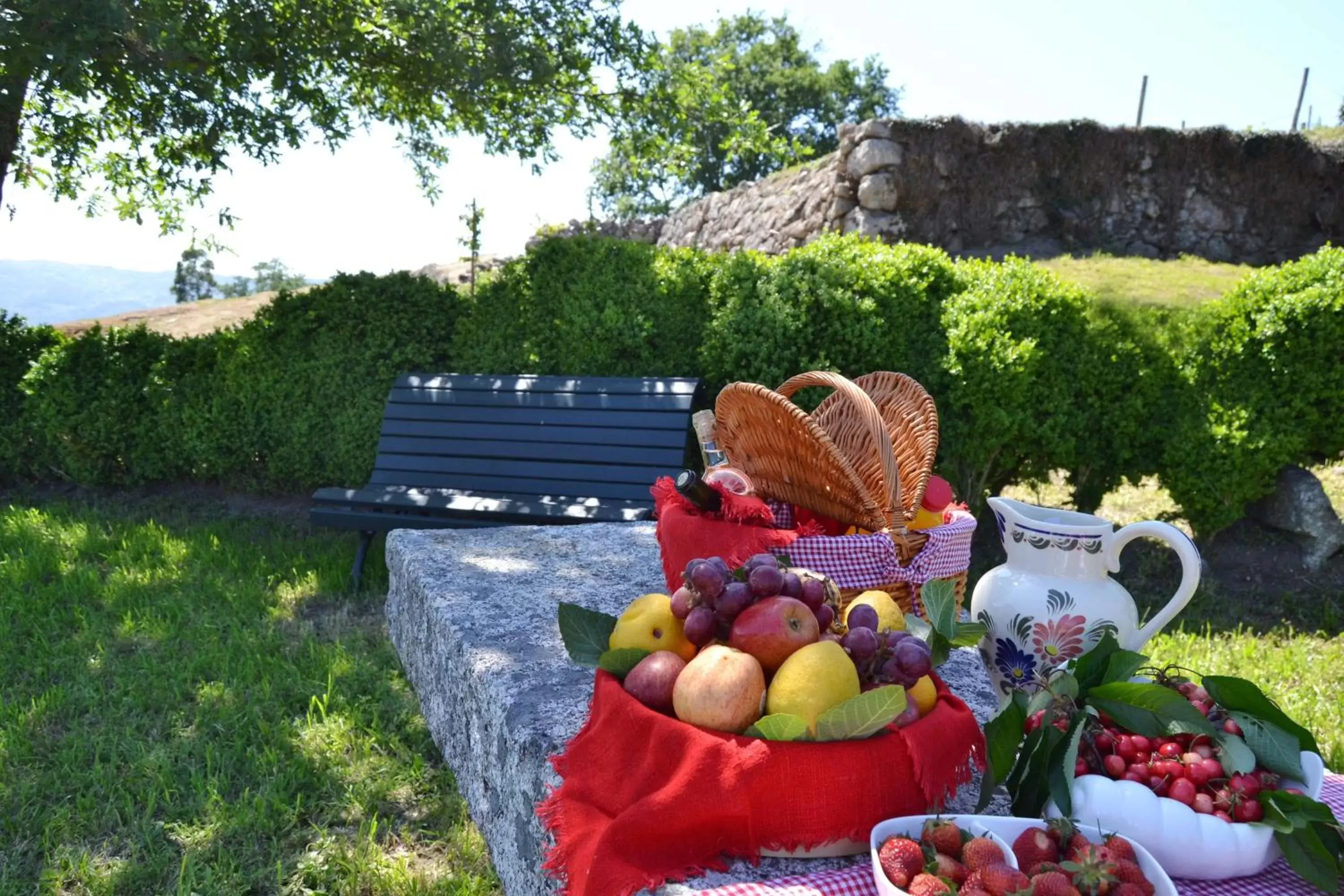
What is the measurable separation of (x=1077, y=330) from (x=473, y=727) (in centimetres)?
376

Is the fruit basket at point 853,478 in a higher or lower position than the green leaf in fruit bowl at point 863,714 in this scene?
higher

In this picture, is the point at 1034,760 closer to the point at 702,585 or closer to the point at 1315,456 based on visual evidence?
the point at 702,585

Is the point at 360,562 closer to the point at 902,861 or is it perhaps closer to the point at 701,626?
the point at 701,626

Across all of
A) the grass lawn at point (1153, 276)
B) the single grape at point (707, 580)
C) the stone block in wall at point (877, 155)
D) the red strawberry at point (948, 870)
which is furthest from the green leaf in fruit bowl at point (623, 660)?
the stone block in wall at point (877, 155)

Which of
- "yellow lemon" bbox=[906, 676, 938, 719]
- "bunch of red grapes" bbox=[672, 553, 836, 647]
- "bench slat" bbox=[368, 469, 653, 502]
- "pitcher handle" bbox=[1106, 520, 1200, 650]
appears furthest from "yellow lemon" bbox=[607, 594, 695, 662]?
"bench slat" bbox=[368, 469, 653, 502]

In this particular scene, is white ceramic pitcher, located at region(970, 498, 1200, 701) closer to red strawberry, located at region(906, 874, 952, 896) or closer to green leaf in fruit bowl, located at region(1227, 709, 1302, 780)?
green leaf in fruit bowl, located at region(1227, 709, 1302, 780)

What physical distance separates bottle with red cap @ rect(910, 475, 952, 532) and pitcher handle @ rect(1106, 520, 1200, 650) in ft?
1.76

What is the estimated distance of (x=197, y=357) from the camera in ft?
20.7

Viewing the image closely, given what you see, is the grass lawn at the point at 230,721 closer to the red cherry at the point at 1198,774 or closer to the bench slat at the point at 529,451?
the bench slat at the point at 529,451

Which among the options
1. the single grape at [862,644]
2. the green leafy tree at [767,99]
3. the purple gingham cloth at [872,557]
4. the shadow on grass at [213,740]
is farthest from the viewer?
the green leafy tree at [767,99]

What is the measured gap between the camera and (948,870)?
3.72ft

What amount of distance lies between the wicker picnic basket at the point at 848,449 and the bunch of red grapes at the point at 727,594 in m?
0.20

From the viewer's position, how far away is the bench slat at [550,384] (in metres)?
4.72

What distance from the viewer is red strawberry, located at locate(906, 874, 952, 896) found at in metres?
1.09
